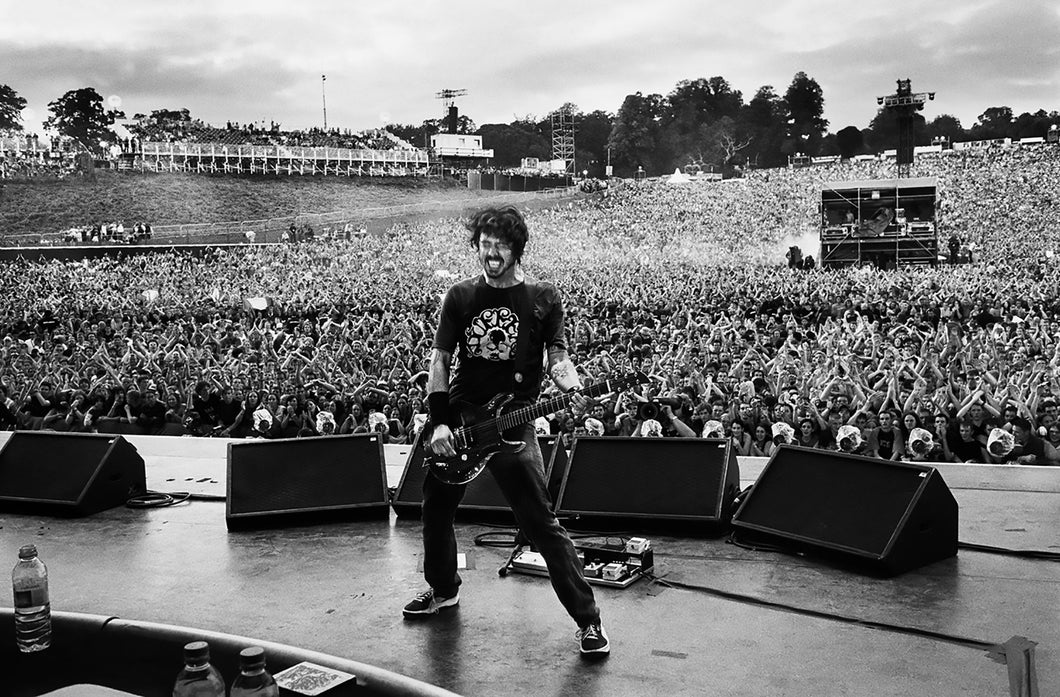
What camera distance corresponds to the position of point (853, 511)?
3.71 metres

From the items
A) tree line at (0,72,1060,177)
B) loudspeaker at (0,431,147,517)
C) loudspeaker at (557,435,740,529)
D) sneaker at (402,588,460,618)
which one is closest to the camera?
sneaker at (402,588,460,618)

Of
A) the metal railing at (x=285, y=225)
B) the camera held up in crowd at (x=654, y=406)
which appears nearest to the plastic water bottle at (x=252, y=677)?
the camera held up in crowd at (x=654, y=406)

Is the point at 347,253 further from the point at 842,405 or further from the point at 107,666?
the point at 107,666

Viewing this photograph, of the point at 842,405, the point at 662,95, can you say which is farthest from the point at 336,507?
the point at 662,95

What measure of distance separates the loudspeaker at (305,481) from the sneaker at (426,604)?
1.33 meters

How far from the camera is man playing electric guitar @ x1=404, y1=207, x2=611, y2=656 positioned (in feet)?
9.49

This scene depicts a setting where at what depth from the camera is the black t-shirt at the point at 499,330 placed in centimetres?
296

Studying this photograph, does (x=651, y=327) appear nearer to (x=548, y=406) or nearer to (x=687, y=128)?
(x=687, y=128)

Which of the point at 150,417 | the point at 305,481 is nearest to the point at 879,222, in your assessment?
the point at 150,417

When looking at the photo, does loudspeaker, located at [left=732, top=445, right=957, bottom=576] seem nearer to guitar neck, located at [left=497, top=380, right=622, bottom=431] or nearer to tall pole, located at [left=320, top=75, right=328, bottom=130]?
guitar neck, located at [left=497, top=380, right=622, bottom=431]

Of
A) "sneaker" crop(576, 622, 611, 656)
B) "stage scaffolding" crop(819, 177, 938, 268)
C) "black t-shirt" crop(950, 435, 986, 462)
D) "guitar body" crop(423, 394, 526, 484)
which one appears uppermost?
"stage scaffolding" crop(819, 177, 938, 268)

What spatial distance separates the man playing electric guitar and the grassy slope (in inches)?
467

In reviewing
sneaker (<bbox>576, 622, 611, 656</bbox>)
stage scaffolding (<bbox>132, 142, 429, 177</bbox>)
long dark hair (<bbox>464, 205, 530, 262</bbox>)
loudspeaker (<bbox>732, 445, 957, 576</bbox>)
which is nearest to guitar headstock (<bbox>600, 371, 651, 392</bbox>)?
long dark hair (<bbox>464, 205, 530, 262</bbox>)

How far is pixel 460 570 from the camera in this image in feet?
12.6
